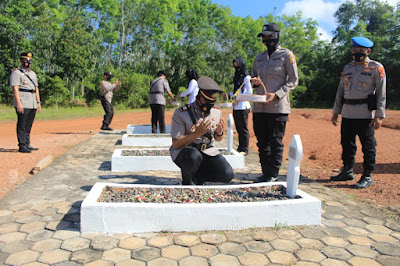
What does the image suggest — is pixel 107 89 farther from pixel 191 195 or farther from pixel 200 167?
pixel 191 195

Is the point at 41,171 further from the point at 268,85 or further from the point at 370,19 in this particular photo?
the point at 370,19

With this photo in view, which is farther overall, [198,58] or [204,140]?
[198,58]

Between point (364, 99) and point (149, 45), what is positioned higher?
point (149, 45)

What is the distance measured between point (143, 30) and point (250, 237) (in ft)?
134

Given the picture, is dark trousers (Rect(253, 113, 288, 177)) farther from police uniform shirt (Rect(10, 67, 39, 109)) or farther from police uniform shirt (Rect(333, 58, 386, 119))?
A: police uniform shirt (Rect(10, 67, 39, 109))

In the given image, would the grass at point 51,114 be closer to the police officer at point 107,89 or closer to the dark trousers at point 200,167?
the police officer at point 107,89

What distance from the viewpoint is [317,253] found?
273cm

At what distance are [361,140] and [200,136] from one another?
2.50 metres

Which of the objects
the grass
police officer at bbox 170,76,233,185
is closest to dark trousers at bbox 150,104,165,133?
police officer at bbox 170,76,233,185

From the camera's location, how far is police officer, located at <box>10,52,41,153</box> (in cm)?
659

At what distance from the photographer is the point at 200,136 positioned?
385cm

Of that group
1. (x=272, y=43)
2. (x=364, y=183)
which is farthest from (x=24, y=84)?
(x=364, y=183)

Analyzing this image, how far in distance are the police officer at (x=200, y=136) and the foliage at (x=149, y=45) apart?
26891mm

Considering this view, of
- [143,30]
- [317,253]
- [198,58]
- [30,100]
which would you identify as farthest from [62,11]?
[317,253]
